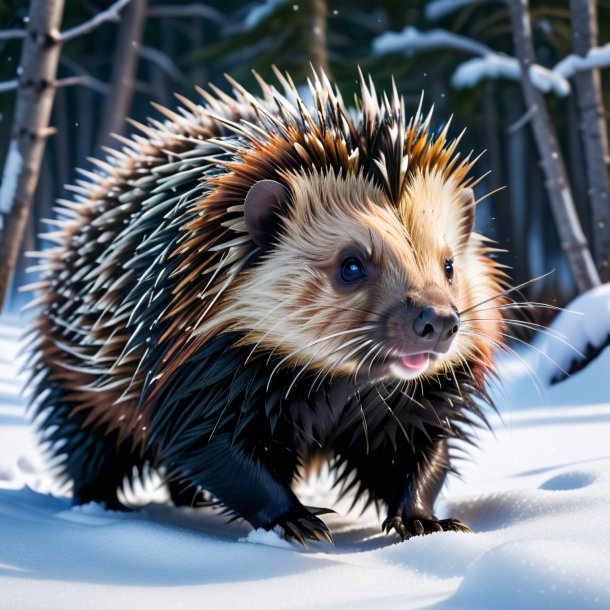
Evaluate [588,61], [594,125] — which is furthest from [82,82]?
[594,125]

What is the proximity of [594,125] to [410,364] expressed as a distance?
5662 mm

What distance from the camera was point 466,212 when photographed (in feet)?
11.6

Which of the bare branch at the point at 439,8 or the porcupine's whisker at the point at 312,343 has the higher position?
the bare branch at the point at 439,8

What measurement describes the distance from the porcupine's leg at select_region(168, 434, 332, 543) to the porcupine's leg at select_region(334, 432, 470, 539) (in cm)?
35

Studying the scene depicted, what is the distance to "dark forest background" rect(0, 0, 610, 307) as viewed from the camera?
10.5m

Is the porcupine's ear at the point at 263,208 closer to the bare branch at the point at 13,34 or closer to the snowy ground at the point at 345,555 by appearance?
the snowy ground at the point at 345,555

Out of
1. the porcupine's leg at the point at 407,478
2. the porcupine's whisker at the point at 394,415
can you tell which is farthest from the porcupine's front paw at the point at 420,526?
the porcupine's whisker at the point at 394,415

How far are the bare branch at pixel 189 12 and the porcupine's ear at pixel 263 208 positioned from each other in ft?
33.6

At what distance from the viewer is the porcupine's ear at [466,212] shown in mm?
3471

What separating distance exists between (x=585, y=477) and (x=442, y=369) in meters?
0.67

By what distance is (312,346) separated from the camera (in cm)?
312

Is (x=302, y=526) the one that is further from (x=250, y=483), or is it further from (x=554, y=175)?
(x=554, y=175)

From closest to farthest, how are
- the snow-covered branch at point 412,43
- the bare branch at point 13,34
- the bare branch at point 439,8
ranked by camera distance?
the bare branch at point 13,34
the snow-covered branch at point 412,43
the bare branch at point 439,8

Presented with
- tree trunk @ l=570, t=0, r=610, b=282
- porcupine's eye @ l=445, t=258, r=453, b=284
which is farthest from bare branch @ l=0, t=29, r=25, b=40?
porcupine's eye @ l=445, t=258, r=453, b=284
